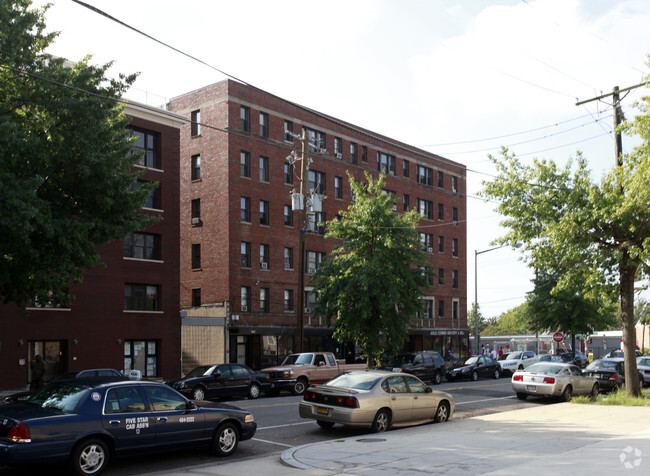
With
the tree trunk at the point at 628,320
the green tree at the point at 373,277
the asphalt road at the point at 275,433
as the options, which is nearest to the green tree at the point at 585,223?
the tree trunk at the point at 628,320

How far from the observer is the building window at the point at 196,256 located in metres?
39.5

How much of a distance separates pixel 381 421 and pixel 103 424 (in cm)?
670

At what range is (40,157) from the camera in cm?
1524

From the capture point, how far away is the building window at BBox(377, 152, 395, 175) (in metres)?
50.0

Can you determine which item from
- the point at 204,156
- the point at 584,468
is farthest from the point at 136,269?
the point at 584,468

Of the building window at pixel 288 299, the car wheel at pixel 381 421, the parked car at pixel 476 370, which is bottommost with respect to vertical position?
the parked car at pixel 476 370

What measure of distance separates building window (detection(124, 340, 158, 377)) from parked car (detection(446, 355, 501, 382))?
16057 mm

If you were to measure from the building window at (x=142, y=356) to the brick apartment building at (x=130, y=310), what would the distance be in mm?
48

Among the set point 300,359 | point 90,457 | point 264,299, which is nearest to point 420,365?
point 300,359

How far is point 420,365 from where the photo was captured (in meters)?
32.2

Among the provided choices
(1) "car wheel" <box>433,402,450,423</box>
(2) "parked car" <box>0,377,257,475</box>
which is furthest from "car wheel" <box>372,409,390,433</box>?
(2) "parked car" <box>0,377,257,475</box>

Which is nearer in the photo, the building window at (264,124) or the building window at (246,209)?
the building window at (246,209)

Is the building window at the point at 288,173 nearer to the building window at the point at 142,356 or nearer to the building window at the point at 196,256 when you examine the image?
the building window at the point at 196,256

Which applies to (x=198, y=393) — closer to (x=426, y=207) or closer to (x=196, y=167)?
(x=196, y=167)
